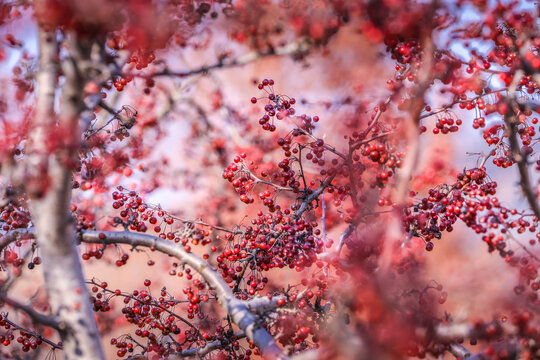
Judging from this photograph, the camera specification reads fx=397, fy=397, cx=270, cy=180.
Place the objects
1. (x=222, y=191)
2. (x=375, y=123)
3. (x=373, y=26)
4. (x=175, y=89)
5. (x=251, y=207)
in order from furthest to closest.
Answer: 1. (x=222, y=191)
2. (x=251, y=207)
3. (x=175, y=89)
4. (x=375, y=123)
5. (x=373, y=26)

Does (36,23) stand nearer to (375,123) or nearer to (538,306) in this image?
(375,123)

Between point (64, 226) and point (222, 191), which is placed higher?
point (222, 191)

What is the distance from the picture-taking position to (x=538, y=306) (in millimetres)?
2520

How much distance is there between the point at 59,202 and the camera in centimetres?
204

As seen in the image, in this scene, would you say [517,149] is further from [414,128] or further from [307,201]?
[307,201]

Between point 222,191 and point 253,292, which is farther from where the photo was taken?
point 222,191

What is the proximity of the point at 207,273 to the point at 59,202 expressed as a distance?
1.24 meters

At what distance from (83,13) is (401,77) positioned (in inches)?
91.1

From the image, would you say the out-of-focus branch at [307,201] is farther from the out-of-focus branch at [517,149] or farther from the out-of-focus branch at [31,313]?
the out-of-focus branch at [31,313]

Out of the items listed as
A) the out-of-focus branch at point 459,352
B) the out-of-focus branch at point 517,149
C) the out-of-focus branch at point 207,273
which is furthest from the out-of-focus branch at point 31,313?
the out-of-focus branch at point 517,149

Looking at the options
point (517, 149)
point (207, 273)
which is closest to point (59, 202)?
point (207, 273)

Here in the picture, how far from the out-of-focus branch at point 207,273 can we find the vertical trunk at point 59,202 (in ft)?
2.42

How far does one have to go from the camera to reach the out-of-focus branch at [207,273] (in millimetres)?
2600

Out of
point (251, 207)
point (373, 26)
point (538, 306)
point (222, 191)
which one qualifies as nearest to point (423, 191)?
point (251, 207)
